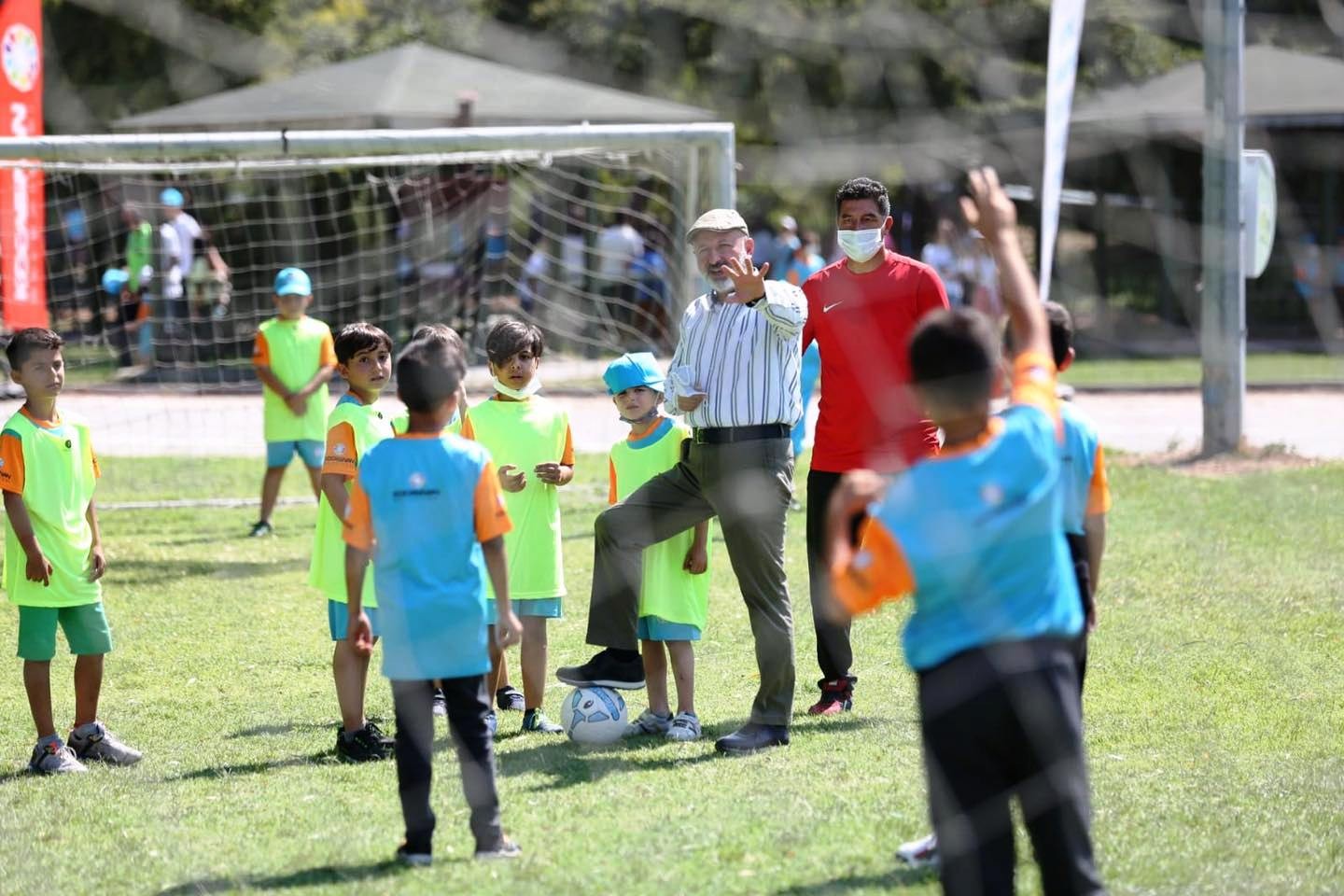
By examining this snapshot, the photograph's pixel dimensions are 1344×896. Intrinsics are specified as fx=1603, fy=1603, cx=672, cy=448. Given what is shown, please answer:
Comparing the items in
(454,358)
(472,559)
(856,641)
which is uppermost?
(454,358)

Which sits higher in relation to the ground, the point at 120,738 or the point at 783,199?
the point at 783,199

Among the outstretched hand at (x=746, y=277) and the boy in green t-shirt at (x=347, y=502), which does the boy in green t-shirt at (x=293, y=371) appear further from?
the outstretched hand at (x=746, y=277)

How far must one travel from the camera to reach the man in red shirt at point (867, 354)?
231 inches

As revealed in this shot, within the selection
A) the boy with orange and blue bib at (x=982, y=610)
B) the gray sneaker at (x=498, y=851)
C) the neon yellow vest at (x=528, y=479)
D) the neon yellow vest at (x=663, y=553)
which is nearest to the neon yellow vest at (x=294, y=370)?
the neon yellow vest at (x=528, y=479)

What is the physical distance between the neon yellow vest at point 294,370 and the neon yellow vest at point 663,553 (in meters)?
4.63

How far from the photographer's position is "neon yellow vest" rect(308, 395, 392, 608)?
557 cm

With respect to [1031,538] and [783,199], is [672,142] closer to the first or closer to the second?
[1031,538]

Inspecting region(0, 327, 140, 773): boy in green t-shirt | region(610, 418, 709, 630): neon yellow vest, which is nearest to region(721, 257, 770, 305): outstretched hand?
region(610, 418, 709, 630): neon yellow vest

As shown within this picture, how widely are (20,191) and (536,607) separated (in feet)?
29.9

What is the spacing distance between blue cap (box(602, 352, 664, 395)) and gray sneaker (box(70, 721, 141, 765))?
2148 mm

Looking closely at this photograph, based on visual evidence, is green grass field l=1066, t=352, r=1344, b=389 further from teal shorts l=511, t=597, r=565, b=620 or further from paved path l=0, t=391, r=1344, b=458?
teal shorts l=511, t=597, r=565, b=620

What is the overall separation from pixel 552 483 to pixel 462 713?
5.20 feet

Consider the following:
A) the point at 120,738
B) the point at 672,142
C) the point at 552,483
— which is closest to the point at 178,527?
the point at 672,142

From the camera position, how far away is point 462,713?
14.2ft
